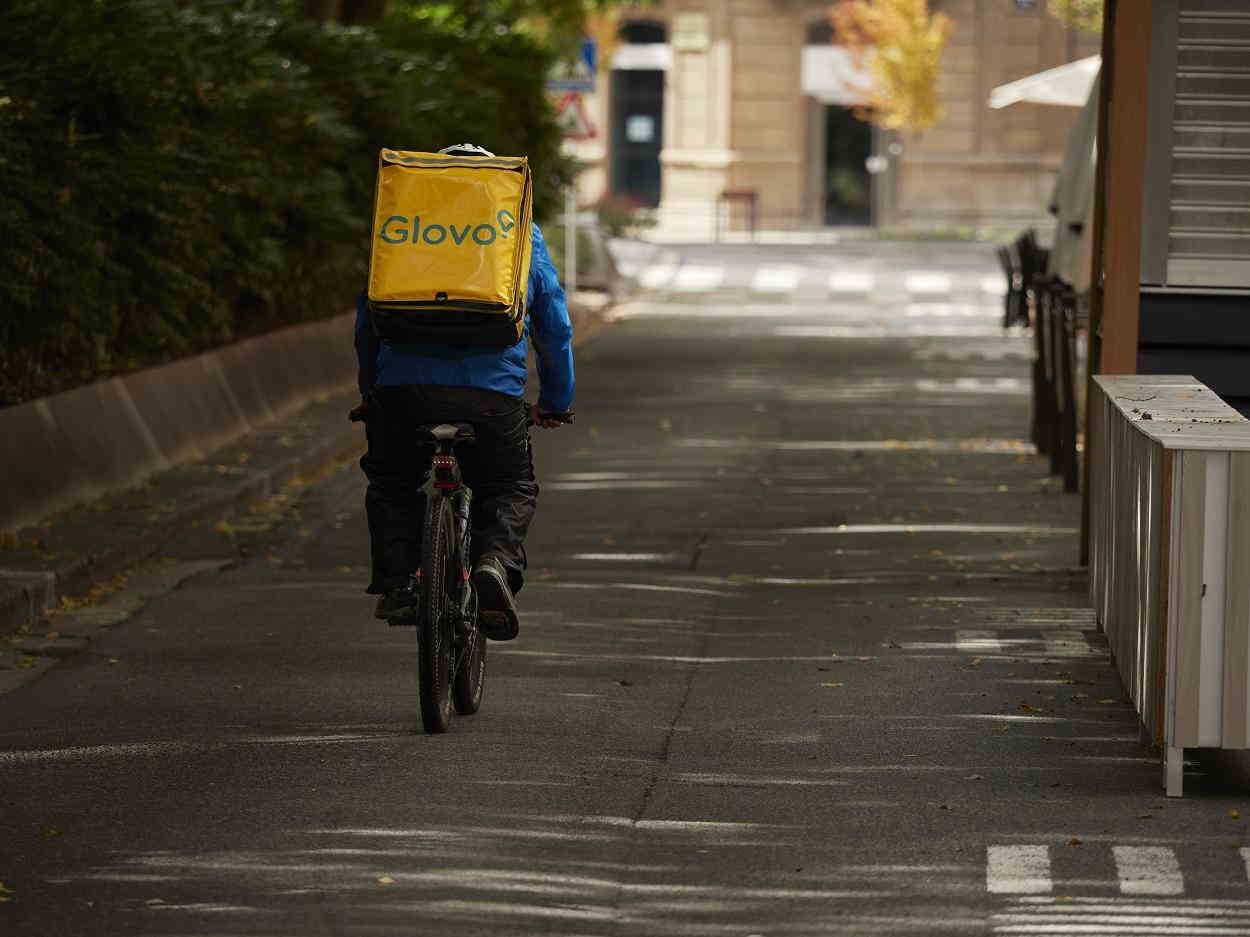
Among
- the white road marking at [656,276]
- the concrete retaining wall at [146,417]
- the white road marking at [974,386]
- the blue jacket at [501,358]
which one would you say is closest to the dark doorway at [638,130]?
the white road marking at [656,276]

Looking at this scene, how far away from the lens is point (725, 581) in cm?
1173

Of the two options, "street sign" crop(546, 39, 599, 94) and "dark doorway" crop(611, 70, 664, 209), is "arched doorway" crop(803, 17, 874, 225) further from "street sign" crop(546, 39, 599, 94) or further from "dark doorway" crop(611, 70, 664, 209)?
"street sign" crop(546, 39, 599, 94)

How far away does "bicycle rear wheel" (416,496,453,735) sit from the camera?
7980 mm

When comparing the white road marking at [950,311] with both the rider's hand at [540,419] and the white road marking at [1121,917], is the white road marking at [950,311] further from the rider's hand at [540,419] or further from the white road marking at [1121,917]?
the white road marking at [1121,917]

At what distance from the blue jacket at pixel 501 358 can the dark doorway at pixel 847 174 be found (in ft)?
165

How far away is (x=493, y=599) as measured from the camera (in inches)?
327

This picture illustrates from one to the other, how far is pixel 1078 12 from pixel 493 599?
4392 cm

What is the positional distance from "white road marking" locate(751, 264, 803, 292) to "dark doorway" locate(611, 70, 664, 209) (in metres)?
17.9

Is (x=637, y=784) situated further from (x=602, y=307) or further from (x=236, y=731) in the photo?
(x=602, y=307)

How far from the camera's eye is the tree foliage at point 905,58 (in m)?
53.5

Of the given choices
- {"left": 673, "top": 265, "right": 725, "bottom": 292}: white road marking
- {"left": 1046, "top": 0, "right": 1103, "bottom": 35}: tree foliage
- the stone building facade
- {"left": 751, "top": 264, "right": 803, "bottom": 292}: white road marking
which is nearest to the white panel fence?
{"left": 751, "top": 264, "right": 803, "bottom": 292}: white road marking

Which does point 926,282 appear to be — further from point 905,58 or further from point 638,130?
point 638,130

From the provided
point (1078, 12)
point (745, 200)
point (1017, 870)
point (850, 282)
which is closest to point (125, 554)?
point (1017, 870)

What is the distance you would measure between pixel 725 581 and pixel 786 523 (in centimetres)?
202
